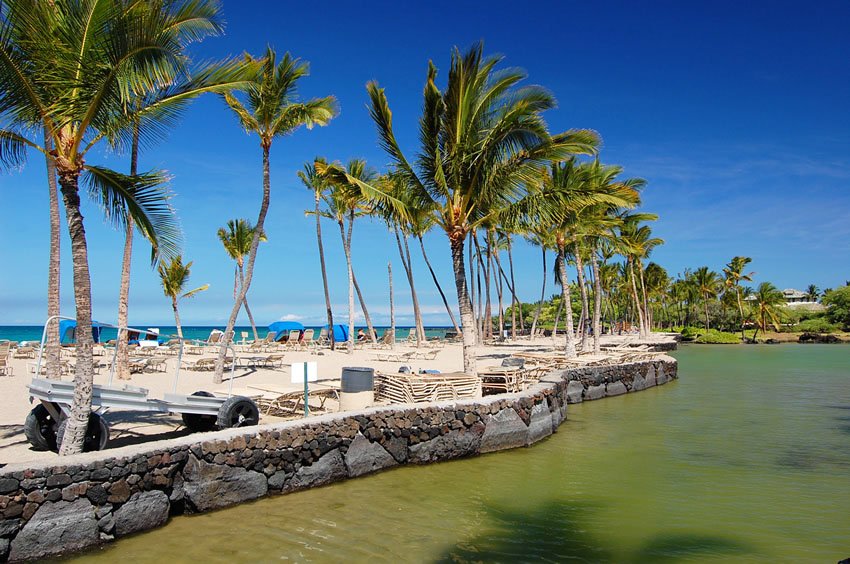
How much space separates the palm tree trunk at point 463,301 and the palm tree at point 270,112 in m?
5.68

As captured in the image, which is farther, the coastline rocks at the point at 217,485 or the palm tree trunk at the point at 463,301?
the palm tree trunk at the point at 463,301

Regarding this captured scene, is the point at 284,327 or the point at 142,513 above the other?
the point at 284,327

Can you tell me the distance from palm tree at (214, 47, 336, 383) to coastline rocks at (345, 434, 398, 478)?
718 cm

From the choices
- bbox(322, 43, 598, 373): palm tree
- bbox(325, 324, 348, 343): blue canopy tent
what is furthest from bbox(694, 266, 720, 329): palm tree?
bbox(322, 43, 598, 373): palm tree

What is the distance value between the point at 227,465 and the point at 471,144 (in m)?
9.90

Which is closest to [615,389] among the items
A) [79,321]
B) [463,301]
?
[463,301]

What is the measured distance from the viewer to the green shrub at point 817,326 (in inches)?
2379

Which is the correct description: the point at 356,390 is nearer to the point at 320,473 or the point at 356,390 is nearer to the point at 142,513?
the point at 320,473

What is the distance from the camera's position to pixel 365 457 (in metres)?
8.85

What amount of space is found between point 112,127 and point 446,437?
7224mm

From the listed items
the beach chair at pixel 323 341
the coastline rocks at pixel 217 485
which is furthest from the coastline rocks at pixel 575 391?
the beach chair at pixel 323 341

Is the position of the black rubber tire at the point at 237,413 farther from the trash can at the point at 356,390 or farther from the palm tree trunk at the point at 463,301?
the palm tree trunk at the point at 463,301

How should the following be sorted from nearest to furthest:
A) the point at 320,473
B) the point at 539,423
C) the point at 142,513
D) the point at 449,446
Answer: the point at 142,513 → the point at 320,473 → the point at 449,446 → the point at 539,423

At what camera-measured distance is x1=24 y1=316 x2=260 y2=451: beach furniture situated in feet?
23.1
